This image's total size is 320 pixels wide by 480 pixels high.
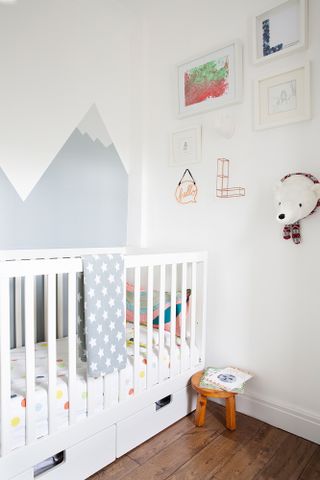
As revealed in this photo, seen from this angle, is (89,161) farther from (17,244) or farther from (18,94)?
(17,244)

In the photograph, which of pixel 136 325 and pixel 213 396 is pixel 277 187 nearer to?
pixel 136 325

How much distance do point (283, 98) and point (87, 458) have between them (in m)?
1.85

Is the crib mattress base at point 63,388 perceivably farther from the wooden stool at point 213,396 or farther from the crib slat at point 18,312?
the wooden stool at point 213,396

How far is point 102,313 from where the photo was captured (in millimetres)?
1345

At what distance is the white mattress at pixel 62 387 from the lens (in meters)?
1.14

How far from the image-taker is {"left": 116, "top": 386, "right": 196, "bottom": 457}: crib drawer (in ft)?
4.89

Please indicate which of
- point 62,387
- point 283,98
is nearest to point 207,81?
point 283,98

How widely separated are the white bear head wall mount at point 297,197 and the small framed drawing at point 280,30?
2.07ft

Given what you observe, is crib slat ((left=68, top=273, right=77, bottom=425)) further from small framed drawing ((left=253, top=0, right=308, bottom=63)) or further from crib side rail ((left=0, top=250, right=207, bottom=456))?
small framed drawing ((left=253, top=0, right=308, bottom=63))

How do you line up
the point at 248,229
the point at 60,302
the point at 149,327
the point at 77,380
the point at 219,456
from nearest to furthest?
the point at 77,380 < the point at 219,456 < the point at 149,327 < the point at 248,229 < the point at 60,302

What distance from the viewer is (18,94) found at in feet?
5.94

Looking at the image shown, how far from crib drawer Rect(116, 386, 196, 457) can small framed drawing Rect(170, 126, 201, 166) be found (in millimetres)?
1345

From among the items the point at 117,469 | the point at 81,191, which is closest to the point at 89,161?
the point at 81,191

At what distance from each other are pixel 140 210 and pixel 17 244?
2.91ft
